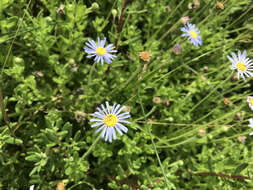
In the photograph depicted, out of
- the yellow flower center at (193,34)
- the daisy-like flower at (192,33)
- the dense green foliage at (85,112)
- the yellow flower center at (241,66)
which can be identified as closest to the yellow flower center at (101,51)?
the dense green foliage at (85,112)

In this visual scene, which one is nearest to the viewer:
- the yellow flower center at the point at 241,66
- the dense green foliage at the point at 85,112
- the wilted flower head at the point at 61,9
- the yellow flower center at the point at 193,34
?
the dense green foliage at the point at 85,112

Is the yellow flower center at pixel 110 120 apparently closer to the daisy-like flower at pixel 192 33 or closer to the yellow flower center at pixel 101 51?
the yellow flower center at pixel 101 51

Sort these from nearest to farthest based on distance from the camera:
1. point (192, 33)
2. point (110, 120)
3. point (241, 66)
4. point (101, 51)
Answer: point (110, 120)
point (101, 51)
point (241, 66)
point (192, 33)

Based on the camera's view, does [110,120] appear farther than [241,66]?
No

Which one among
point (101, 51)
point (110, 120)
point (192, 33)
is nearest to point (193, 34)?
point (192, 33)

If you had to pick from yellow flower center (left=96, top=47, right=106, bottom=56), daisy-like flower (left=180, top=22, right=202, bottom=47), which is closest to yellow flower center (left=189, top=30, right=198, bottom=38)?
daisy-like flower (left=180, top=22, right=202, bottom=47)

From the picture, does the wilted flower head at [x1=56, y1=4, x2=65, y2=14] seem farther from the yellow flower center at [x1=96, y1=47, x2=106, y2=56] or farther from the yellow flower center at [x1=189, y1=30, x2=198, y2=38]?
the yellow flower center at [x1=189, y1=30, x2=198, y2=38]

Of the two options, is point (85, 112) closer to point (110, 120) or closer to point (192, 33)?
point (110, 120)

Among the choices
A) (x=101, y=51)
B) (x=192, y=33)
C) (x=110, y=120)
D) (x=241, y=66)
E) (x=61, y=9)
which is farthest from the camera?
(x=192, y=33)

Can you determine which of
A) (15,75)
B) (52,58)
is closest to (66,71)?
(52,58)

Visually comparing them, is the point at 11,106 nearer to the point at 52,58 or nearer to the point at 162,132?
the point at 52,58

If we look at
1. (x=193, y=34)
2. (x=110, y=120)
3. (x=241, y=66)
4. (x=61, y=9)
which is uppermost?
(x=61, y=9)
